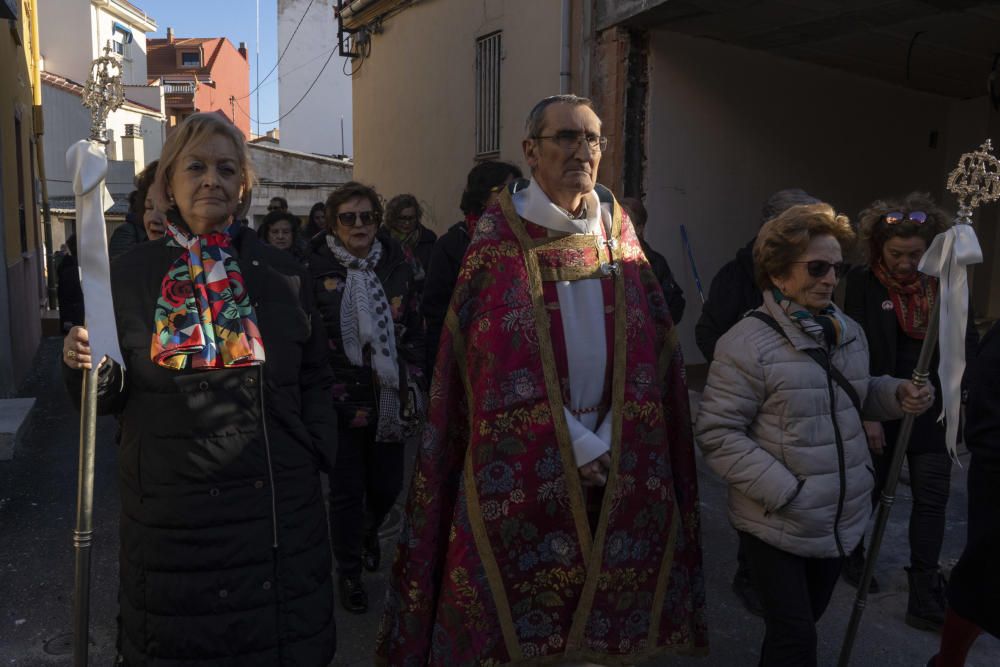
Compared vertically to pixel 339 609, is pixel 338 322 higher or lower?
higher

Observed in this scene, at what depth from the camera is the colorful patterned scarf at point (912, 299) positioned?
3.53 m

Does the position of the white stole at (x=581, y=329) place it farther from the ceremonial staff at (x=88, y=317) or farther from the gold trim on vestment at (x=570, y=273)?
the ceremonial staff at (x=88, y=317)

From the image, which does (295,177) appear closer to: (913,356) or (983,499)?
(913,356)

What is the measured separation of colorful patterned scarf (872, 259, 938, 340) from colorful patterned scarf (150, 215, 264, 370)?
264 centimetres

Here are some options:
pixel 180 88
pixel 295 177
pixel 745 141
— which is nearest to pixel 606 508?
pixel 745 141

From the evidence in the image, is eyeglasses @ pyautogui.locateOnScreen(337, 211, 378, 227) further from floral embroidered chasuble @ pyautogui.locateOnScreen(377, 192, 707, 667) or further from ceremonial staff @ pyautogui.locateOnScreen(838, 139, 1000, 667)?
ceremonial staff @ pyautogui.locateOnScreen(838, 139, 1000, 667)

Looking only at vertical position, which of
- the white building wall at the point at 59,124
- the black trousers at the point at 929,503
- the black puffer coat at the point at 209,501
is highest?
the white building wall at the point at 59,124

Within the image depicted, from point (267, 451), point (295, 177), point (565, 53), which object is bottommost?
point (267, 451)

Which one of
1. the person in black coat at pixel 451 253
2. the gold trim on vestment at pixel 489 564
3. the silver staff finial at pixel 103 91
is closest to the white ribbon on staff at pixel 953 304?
the gold trim on vestment at pixel 489 564

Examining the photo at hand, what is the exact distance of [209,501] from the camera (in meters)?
2.18

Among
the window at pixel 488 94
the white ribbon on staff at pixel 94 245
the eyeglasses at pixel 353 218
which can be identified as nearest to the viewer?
the white ribbon on staff at pixel 94 245

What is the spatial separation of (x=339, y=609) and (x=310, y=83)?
99.5ft

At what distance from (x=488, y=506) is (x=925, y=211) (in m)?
2.23

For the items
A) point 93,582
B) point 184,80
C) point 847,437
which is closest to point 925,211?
point 847,437
